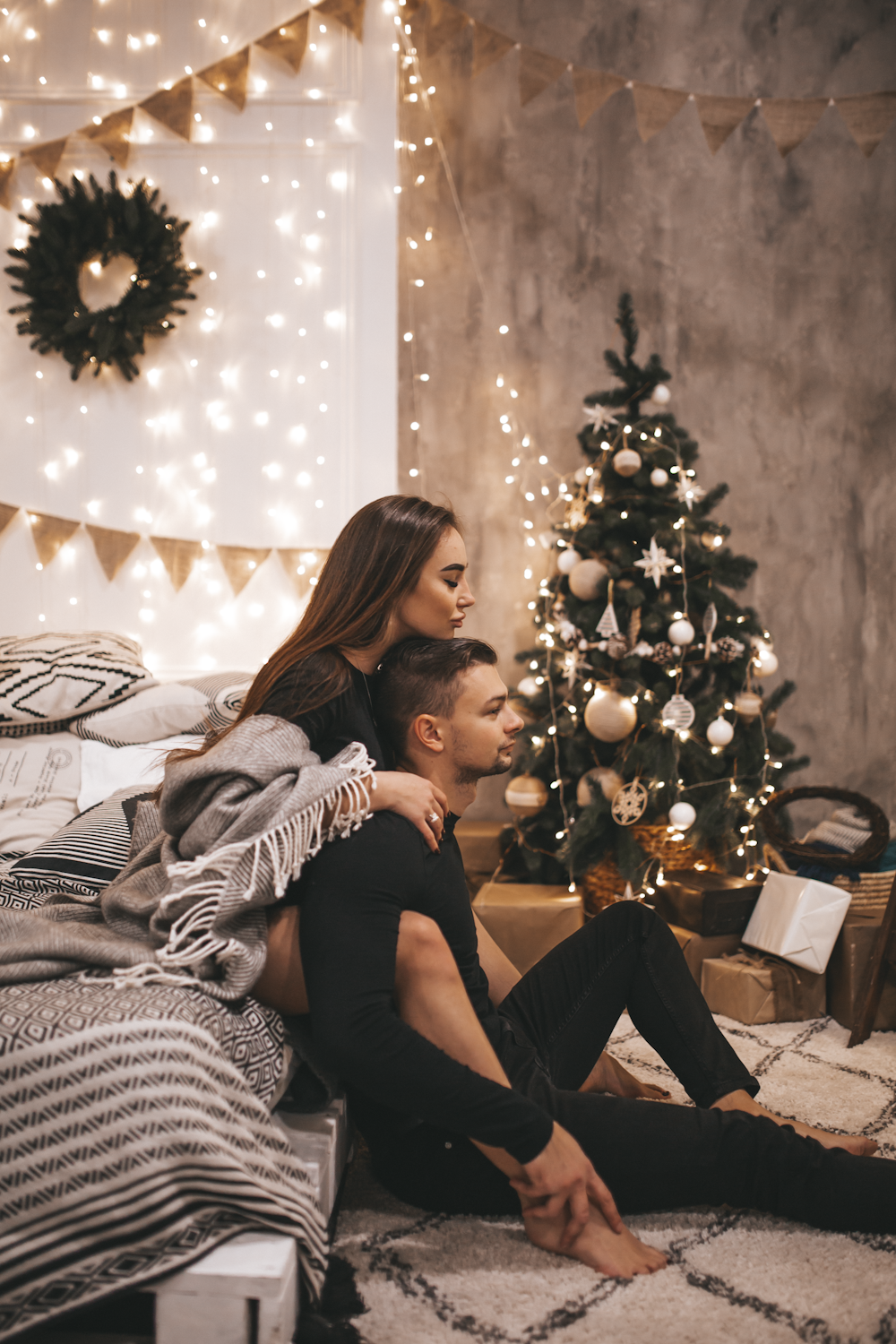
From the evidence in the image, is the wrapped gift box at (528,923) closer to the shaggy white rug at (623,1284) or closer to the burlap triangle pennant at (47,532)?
the shaggy white rug at (623,1284)

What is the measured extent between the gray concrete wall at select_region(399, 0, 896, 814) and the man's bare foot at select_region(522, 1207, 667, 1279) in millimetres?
2412

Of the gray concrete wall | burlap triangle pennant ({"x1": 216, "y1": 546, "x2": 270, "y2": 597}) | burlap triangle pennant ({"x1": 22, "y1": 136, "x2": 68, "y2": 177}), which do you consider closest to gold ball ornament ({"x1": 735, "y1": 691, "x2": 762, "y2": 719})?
the gray concrete wall

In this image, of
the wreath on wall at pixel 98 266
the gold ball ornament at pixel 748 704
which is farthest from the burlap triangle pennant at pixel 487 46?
the gold ball ornament at pixel 748 704

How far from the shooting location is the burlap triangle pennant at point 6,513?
324 centimetres

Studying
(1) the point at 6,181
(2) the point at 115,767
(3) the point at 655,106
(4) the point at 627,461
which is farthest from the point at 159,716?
(3) the point at 655,106

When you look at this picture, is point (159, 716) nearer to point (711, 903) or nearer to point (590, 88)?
point (711, 903)

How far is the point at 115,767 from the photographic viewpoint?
236 cm

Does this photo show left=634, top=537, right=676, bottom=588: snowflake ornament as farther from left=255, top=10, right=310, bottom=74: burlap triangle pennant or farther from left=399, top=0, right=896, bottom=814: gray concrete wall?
left=255, top=10, right=310, bottom=74: burlap triangle pennant

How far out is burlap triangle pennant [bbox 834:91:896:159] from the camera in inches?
132

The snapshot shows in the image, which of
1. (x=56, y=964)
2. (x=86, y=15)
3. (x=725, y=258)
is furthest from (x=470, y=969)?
(x=86, y=15)

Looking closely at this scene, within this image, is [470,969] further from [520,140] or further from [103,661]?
[520,140]

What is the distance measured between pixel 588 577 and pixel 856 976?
1.42 metres

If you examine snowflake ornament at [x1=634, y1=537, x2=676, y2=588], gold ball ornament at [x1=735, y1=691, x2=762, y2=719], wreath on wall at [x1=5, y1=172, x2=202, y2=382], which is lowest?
gold ball ornament at [x1=735, y1=691, x2=762, y2=719]

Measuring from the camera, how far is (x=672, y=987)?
4.78ft
